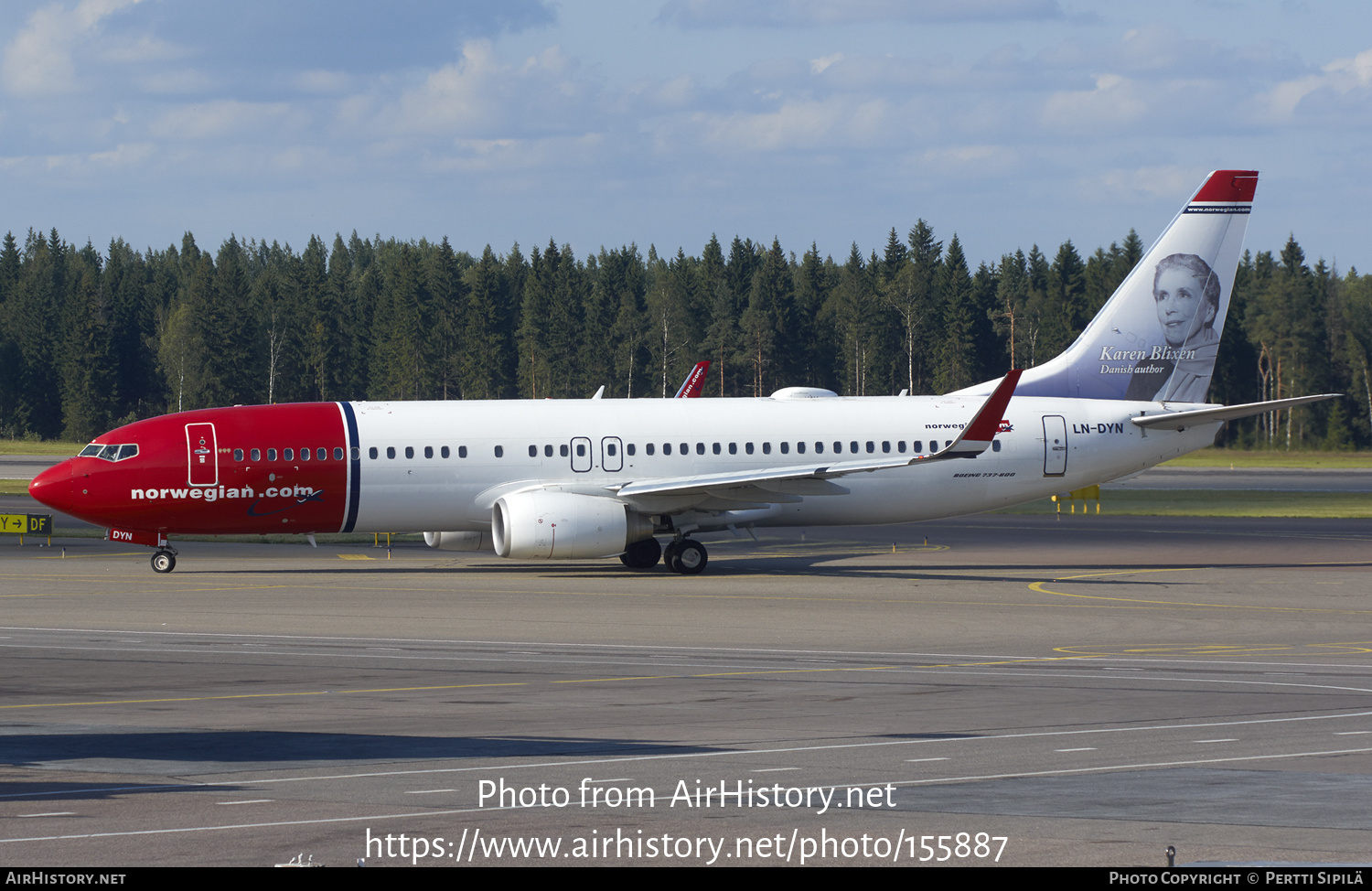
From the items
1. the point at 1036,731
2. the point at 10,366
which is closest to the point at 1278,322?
the point at 10,366

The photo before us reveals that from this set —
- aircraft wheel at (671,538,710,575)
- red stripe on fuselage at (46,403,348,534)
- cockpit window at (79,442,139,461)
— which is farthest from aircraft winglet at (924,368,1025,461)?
cockpit window at (79,442,139,461)

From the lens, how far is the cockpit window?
3500 centimetres

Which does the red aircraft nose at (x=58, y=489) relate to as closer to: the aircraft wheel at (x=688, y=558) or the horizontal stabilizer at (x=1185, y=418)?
the aircraft wheel at (x=688, y=558)

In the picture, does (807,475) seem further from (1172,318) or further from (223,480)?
(223,480)

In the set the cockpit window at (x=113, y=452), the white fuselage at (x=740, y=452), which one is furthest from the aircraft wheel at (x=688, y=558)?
the cockpit window at (x=113, y=452)

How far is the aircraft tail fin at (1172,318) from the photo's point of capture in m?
39.9

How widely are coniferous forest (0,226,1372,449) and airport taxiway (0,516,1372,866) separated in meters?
111

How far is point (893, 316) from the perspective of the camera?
150 metres

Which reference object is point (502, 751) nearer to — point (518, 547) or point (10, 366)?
point (518, 547)

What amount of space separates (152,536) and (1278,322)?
137 meters

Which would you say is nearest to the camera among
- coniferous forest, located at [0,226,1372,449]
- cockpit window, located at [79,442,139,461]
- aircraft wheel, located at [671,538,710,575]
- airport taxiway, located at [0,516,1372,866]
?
airport taxiway, located at [0,516,1372,866]

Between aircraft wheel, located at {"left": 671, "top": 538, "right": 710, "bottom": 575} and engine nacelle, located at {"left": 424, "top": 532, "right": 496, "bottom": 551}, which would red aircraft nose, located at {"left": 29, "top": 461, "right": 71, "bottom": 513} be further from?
aircraft wheel, located at {"left": 671, "top": 538, "right": 710, "bottom": 575}

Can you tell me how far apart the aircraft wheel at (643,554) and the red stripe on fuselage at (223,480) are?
7.38 meters

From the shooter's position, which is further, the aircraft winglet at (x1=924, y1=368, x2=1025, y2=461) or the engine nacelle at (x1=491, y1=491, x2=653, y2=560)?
the engine nacelle at (x1=491, y1=491, x2=653, y2=560)
